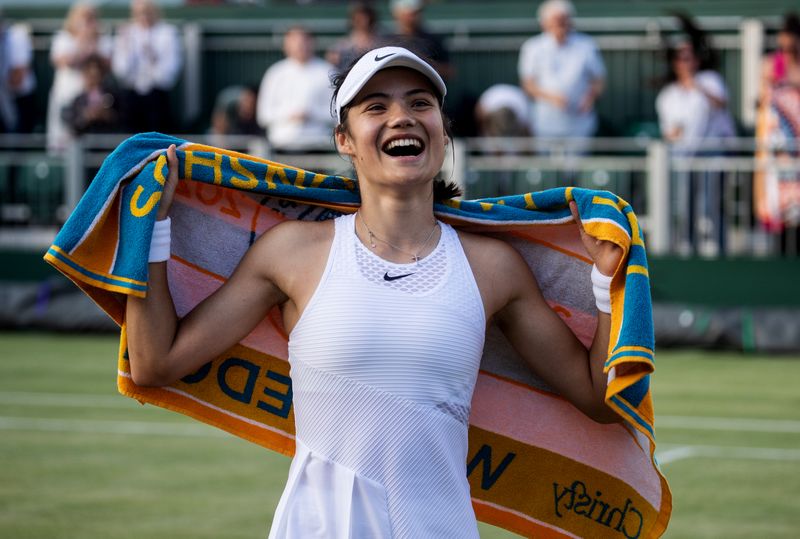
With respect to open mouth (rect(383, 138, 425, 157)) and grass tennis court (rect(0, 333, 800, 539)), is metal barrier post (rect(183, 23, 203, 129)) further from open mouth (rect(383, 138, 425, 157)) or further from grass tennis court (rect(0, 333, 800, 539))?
open mouth (rect(383, 138, 425, 157))

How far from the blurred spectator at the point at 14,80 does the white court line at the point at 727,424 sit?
10143 millimetres

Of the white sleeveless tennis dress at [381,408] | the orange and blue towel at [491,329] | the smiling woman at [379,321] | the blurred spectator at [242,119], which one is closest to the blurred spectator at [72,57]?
the blurred spectator at [242,119]

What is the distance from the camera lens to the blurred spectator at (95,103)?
53.4ft

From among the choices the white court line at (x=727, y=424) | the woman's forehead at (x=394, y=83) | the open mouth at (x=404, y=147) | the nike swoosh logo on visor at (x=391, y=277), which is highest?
the woman's forehead at (x=394, y=83)

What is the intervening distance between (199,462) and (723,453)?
2.99 m

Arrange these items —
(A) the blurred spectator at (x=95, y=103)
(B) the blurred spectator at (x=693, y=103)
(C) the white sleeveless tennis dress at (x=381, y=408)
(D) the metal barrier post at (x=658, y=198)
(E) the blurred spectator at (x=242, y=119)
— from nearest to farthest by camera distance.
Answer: (C) the white sleeveless tennis dress at (x=381, y=408)
(D) the metal barrier post at (x=658, y=198)
(B) the blurred spectator at (x=693, y=103)
(A) the blurred spectator at (x=95, y=103)
(E) the blurred spectator at (x=242, y=119)

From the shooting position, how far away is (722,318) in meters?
13.9

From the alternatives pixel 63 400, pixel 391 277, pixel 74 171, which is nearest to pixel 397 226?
pixel 391 277

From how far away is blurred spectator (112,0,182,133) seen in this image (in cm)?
1688

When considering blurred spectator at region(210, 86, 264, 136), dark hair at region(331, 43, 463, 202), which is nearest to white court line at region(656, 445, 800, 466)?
dark hair at region(331, 43, 463, 202)

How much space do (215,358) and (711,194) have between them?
10768mm

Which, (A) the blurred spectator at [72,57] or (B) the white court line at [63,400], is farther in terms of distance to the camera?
(A) the blurred spectator at [72,57]

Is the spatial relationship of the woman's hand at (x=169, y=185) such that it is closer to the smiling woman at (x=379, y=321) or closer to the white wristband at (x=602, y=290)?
the smiling woman at (x=379, y=321)

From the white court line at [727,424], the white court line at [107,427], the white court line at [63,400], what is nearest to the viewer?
the white court line at [107,427]
